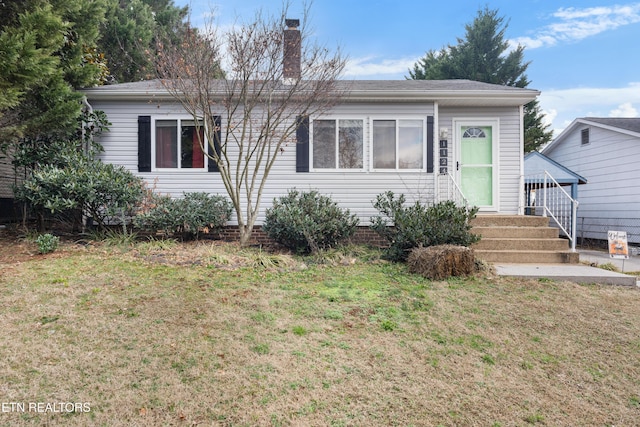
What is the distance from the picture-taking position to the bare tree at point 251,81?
6477 millimetres

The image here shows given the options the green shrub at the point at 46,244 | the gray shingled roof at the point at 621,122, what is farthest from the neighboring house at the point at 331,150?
the gray shingled roof at the point at 621,122

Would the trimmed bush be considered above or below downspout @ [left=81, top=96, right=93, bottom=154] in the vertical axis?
below

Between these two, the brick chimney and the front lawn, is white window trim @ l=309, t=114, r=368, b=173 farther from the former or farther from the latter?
the front lawn

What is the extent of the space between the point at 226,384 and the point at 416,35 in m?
13.8

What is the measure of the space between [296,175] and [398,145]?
232 centimetres

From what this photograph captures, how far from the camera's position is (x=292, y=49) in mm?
7043

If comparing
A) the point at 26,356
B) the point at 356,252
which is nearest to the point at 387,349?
the point at 26,356

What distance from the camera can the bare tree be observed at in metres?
6.48

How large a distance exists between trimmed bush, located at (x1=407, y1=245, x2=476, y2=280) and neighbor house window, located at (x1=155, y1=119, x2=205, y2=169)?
516 cm

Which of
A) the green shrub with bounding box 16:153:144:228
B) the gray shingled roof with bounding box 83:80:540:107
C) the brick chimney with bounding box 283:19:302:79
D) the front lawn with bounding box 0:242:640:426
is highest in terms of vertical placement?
the brick chimney with bounding box 283:19:302:79

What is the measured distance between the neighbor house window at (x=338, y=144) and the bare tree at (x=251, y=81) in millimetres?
484

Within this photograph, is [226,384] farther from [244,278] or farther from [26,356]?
[244,278]

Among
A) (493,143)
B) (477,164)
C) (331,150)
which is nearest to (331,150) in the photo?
(331,150)

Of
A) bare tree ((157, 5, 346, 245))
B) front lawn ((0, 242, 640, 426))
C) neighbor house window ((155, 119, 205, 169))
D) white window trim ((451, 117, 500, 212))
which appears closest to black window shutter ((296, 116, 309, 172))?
bare tree ((157, 5, 346, 245))
